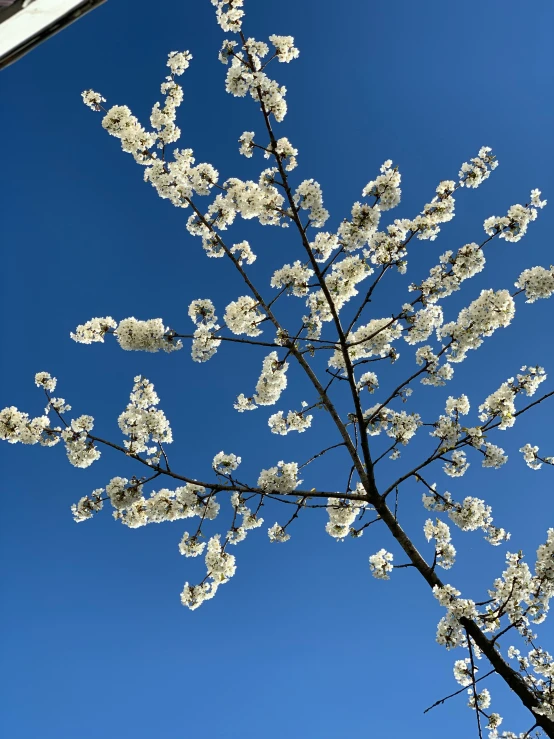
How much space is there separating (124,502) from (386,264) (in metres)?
5.51

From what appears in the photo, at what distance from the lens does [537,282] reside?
8094 mm

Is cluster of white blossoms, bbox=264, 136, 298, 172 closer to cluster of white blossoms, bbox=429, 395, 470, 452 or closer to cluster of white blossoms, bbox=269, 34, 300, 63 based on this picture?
cluster of white blossoms, bbox=269, 34, 300, 63

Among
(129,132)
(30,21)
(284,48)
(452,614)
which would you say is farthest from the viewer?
(129,132)

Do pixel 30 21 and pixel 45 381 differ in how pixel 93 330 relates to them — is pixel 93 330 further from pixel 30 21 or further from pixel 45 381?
pixel 30 21

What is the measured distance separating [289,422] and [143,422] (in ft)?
9.25

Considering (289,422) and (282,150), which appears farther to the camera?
(289,422)

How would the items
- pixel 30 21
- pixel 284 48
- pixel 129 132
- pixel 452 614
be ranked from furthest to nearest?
pixel 129 132, pixel 284 48, pixel 30 21, pixel 452 614

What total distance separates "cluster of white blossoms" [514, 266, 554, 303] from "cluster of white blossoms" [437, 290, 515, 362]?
0.51 metres

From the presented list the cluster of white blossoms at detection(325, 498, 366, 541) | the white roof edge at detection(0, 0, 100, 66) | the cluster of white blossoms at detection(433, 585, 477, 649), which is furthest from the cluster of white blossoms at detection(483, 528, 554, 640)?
the white roof edge at detection(0, 0, 100, 66)

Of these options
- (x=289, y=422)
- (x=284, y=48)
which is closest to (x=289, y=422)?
(x=289, y=422)

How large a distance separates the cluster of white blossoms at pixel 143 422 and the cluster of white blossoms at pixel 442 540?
4520mm

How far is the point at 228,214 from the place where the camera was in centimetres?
920

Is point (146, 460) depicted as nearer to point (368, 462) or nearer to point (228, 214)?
point (368, 462)

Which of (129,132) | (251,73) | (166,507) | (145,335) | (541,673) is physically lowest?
(541,673)
